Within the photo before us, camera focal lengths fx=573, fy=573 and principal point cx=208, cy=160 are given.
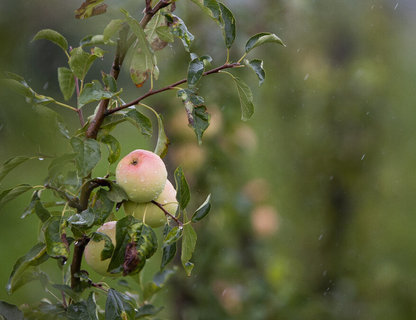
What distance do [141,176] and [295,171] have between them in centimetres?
201

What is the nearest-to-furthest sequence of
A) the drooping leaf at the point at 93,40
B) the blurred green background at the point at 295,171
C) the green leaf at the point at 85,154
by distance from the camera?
1. the green leaf at the point at 85,154
2. the drooping leaf at the point at 93,40
3. the blurred green background at the point at 295,171

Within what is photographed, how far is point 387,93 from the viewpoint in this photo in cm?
249

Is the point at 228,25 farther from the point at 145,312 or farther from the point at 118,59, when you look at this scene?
the point at 145,312

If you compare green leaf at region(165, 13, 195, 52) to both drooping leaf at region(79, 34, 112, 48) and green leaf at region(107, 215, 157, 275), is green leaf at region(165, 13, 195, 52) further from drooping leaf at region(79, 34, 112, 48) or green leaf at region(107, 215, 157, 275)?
green leaf at region(107, 215, 157, 275)

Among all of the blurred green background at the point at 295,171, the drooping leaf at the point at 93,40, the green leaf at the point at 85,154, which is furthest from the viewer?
the blurred green background at the point at 295,171

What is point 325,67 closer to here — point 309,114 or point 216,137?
point 309,114

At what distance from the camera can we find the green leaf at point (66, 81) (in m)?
0.67

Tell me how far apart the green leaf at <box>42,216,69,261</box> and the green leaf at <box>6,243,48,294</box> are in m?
0.05

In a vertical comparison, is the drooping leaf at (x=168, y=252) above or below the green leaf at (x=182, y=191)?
below

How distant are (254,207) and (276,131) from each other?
89 cm

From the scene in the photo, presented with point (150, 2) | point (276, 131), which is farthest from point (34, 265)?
point (276, 131)

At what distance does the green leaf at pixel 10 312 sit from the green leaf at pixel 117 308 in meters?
0.10

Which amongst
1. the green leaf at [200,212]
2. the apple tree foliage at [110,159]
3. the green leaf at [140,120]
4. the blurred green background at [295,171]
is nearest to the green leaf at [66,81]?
the apple tree foliage at [110,159]

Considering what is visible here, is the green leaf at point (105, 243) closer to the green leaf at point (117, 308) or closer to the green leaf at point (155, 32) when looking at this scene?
the green leaf at point (117, 308)
